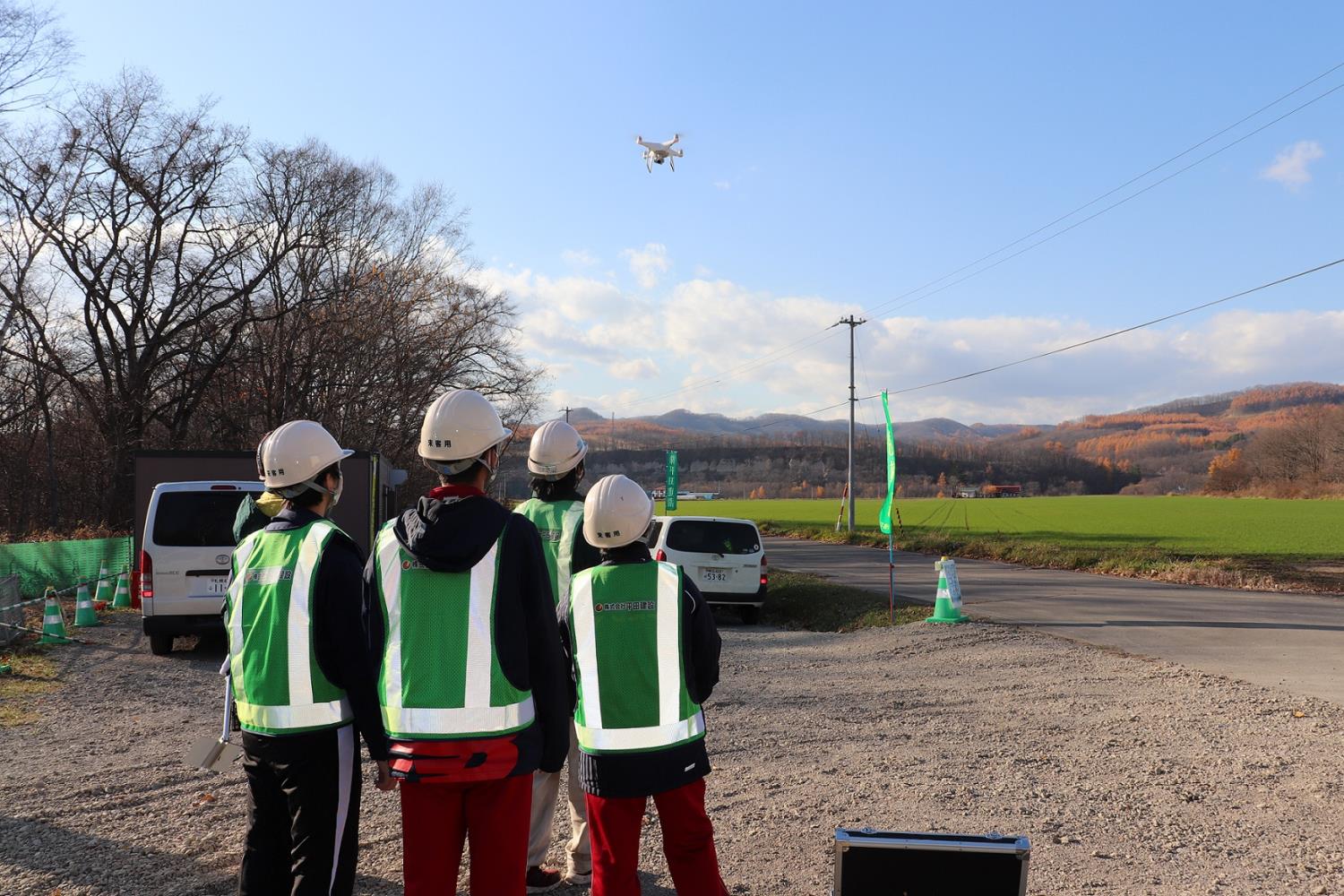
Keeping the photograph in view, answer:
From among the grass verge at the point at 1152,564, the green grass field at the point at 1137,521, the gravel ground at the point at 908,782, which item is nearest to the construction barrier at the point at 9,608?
the gravel ground at the point at 908,782

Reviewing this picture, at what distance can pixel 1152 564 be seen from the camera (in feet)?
82.2

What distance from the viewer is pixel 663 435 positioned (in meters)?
168

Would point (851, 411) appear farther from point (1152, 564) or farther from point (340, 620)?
point (340, 620)

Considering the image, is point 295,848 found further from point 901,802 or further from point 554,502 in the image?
point 901,802

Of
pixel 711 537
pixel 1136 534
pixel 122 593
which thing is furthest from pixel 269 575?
pixel 1136 534

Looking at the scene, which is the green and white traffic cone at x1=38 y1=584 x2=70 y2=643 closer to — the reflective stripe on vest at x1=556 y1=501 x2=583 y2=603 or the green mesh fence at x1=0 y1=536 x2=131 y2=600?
the green mesh fence at x1=0 y1=536 x2=131 y2=600

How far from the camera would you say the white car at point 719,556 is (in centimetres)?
1650

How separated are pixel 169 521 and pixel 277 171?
98.0ft

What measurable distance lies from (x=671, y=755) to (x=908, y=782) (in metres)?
3.49

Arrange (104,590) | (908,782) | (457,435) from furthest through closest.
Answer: (104,590)
(908,782)
(457,435)

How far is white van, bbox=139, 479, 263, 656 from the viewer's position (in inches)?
448

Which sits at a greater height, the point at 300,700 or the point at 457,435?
the point at 457,435

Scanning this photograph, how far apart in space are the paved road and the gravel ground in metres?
1.35

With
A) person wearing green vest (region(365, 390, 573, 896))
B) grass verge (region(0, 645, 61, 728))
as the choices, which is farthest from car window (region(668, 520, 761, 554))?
person wearing green vest (region(365, 390, 573, 896))
